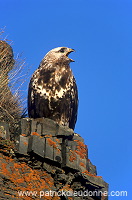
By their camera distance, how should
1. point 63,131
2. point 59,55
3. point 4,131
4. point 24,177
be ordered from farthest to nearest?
point 59,55, point 63,131, point 4,131, point 24,177

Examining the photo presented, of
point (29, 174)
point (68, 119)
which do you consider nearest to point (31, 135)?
point (29, 174)

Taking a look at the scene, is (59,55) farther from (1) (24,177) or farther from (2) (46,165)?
(1) (24,177)

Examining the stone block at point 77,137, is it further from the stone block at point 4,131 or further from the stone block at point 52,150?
the stone block at point 4,131

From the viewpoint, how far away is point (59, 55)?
10.9m

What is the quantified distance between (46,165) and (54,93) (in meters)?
2.09

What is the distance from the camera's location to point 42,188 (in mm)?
8070

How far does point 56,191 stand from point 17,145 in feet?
3.86

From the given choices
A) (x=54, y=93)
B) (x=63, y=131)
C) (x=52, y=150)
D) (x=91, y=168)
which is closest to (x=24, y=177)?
(x=52, y=150)

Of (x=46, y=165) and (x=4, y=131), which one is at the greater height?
(x=4, y=131)

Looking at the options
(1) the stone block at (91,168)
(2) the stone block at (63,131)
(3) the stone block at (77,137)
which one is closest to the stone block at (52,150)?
(2) the stone block at (63,131)

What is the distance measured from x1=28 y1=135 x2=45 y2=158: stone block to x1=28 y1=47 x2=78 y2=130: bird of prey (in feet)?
4.76

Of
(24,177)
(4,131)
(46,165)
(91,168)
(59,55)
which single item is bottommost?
(24,177)

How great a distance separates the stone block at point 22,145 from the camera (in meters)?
8.41

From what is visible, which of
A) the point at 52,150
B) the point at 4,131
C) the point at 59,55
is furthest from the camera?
the point at 59,55
